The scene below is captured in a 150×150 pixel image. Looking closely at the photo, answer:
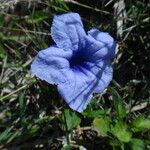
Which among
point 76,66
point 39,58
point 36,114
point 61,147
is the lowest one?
point 61,147

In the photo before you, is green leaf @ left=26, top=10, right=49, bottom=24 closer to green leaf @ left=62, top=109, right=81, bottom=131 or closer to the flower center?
the flower center

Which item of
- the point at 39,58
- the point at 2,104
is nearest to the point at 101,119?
the point at 39,58

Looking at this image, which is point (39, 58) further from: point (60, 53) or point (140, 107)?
point (140, 107)

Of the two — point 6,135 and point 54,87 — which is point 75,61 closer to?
point 54,87

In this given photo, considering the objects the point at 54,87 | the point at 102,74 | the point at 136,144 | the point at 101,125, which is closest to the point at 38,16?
the point at 54,87

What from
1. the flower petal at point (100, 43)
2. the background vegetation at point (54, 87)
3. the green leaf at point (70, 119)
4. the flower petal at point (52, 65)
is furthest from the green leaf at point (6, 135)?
the flower petal at point (100, 43)

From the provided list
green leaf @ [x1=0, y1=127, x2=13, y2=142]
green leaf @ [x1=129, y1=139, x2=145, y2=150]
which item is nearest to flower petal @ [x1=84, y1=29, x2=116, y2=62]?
green leaf @ [x1=129, y1=139, x2=145, y2=150]
